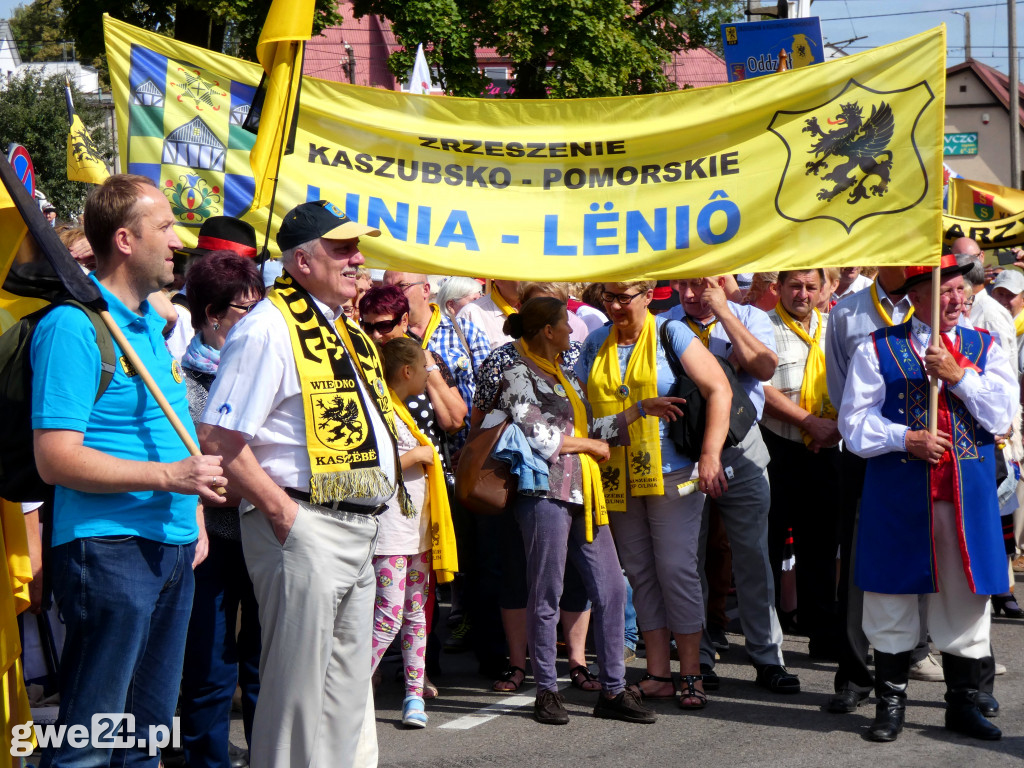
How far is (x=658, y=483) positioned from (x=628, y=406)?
1.38ft

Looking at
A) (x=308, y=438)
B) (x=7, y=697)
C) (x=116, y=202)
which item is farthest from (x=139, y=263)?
(x=7, y=697)

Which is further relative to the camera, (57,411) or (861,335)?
(861,335)

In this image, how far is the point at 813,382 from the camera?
702 cm

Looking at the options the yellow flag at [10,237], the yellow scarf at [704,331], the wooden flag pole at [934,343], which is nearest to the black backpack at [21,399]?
the yellow flag at [10,237]

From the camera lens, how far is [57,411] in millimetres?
3469

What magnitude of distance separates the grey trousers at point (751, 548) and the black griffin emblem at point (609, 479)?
2.33ft

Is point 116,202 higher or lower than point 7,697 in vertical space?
higher

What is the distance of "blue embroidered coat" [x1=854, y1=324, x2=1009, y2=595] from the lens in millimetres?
5418

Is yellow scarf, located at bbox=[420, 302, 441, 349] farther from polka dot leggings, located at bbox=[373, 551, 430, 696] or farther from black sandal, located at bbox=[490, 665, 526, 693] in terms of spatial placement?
A: black sandal, located at bbox=[490, 665, 526, 693]

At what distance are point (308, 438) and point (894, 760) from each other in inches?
116

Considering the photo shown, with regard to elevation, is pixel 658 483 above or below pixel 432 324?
below

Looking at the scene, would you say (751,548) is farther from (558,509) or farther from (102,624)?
(102,624)

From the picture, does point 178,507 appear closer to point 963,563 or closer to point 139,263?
point 139,263

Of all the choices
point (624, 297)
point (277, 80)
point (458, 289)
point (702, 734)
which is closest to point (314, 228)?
point (277, 80)
